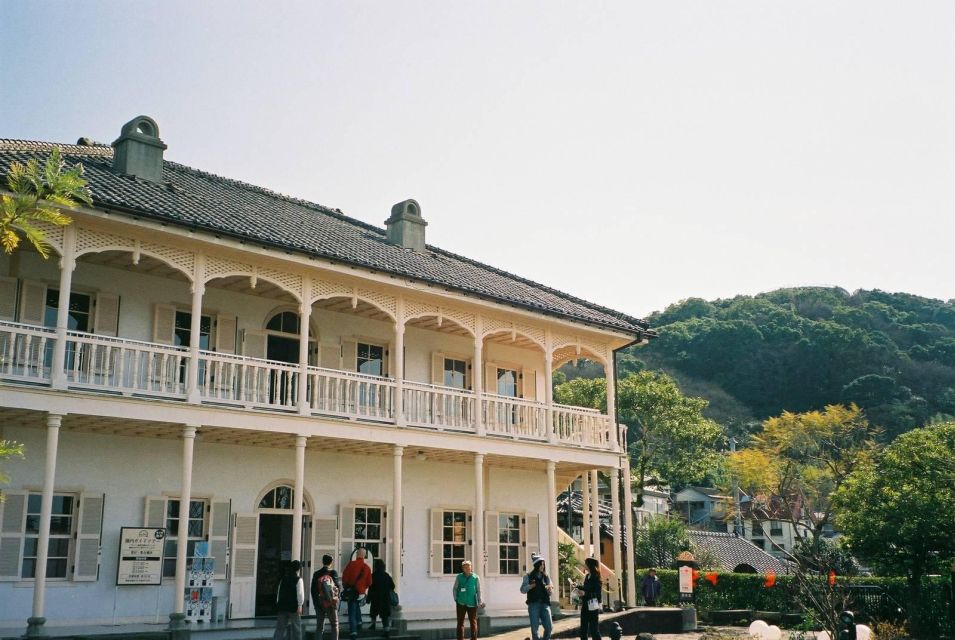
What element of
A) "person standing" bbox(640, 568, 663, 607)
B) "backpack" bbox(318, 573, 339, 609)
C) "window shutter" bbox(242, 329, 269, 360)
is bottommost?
"person standing" bbox(640, 568, 663, 607)

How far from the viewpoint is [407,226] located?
73.0 feet

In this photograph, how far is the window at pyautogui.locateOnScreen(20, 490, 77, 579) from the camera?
49.2ft

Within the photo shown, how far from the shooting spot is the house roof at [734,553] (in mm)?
45719

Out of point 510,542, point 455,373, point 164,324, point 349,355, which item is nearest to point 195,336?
point 164,324

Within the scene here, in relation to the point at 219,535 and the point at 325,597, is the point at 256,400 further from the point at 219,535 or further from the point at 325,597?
the point at 325,597

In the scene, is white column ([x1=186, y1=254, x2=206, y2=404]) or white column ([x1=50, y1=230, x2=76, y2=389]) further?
white column ([x1=186, y1=254, x2=206, y2=404])

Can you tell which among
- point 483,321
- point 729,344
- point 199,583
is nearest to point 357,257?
point 483,321

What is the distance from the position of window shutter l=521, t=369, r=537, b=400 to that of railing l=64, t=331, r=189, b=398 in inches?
375

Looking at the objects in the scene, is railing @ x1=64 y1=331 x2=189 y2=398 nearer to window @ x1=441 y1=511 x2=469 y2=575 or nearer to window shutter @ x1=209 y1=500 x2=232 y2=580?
window shutter @ x1=209 y1=500 x2=232 y2=580

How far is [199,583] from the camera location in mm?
15422

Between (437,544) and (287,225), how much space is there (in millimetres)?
7603

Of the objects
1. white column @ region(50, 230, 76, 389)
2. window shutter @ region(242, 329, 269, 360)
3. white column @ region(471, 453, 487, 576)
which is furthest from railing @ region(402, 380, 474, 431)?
white column @ region(50, 230, 76, 389)

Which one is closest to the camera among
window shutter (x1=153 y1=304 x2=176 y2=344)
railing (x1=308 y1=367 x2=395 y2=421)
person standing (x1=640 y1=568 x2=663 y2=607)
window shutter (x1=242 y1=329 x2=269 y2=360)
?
window shutter (x1=153 y1=304 x2=176 y2=344)

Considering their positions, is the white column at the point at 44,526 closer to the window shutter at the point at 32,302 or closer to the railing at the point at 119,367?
the railing at the point at 119,367
